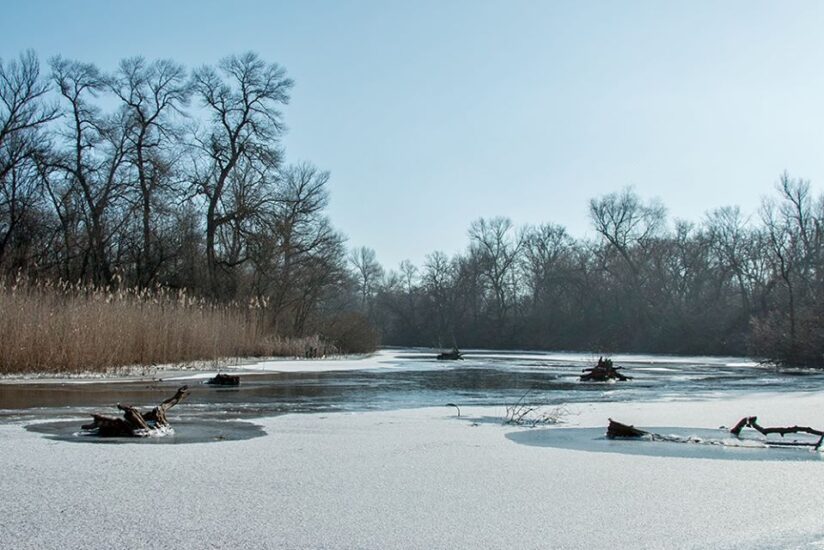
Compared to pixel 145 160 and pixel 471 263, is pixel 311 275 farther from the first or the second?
pixel 471 263

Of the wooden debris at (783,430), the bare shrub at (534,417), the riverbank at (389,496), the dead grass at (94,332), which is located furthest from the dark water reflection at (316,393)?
the wooden debris at (783,430)

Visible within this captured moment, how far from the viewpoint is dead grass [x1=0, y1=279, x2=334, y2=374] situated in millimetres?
15328

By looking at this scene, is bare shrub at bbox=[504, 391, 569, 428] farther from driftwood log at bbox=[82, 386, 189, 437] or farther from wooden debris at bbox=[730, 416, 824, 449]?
driftwood log at bbox=[82, 386, 189, 437]

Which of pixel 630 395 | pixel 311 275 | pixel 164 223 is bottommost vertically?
pixel 630 395

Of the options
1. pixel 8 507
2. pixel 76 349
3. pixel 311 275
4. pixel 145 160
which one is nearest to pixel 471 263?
pixel 311 275

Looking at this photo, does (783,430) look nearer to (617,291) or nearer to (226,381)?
(226,381)

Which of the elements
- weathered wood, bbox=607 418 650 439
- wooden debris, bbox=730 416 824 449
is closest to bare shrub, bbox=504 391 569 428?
weathered wood, bbox=607 418 650 439

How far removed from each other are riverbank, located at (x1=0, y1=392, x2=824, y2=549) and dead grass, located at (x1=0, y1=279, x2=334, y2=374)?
932 cm

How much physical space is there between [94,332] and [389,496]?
14.1 metres

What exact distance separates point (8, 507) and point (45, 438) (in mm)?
2781

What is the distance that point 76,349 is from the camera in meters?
16.1

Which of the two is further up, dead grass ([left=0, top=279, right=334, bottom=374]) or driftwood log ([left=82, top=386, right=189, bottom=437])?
dead grass ([left=0, top=279, right=334, bottom=374])

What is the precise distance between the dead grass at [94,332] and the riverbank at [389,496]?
9.32 m

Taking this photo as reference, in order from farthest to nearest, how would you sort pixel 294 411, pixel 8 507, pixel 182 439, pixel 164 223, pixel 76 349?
pixel 164 223 → pixel 76 349 → pixel 294 411 → pixel 182 439 → pixel 8 507
